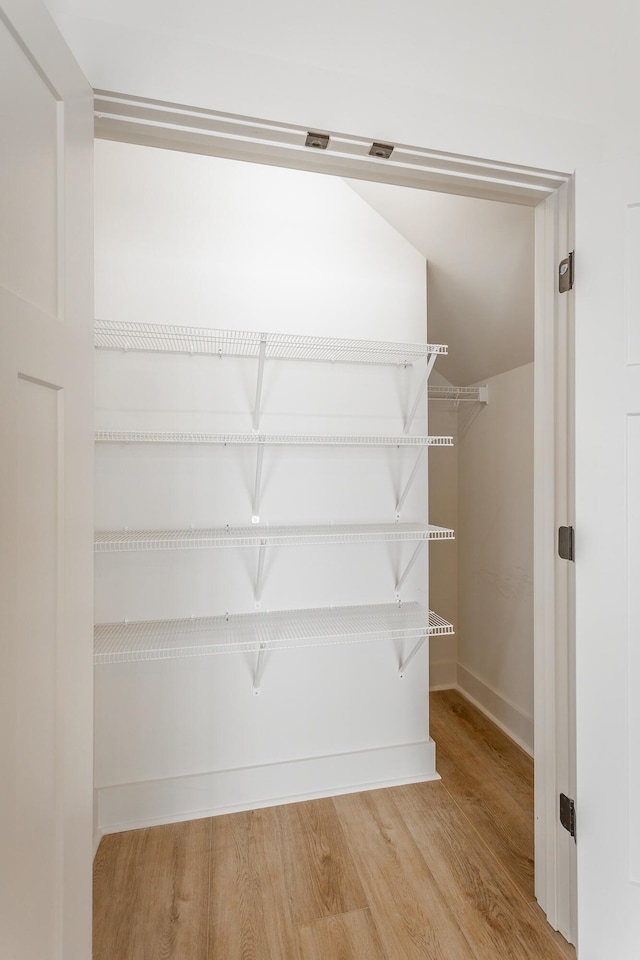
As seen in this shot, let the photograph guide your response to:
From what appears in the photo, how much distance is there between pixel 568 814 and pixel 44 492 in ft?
4.66

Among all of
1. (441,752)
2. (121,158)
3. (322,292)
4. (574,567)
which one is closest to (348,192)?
(322,292)

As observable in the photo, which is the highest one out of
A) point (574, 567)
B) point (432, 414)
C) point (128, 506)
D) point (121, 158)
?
point (121, 158)

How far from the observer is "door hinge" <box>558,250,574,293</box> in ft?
4.01

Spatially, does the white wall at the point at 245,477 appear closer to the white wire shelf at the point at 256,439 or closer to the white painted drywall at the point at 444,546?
the white wire shelf at the point at 256,439

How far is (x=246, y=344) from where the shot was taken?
1.83 m

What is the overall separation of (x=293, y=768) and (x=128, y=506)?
1.21 m

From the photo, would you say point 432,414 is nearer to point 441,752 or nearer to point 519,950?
point 441,752

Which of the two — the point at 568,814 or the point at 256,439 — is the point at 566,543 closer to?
the point at 568,814

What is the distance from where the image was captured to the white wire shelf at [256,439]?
163cm

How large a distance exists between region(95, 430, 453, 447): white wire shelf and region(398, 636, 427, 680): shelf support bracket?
2.67 ft

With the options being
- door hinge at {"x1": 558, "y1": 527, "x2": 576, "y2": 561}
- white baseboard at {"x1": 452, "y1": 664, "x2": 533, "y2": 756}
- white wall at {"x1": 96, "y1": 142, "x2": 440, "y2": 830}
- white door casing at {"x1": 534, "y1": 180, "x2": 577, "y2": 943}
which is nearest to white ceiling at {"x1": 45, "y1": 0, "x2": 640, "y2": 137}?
white door casing at {"x1": 534, "y1": 180, "x2": 577, "y2": 943}

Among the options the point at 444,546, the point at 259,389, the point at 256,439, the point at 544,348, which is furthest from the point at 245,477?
the point at 444,546

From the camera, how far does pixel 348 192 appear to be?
6.50ft

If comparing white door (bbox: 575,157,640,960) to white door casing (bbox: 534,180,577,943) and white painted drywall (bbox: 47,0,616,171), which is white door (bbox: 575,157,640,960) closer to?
white door casing (bbox: 534,180,577,943)
